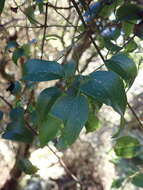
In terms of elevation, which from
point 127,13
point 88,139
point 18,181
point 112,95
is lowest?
point 112,95

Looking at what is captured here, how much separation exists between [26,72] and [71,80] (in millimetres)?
62

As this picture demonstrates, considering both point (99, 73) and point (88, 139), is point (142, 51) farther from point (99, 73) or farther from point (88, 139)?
point (88, 139)

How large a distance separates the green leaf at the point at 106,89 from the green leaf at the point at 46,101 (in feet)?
0.12

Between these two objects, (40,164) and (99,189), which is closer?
(40,164)

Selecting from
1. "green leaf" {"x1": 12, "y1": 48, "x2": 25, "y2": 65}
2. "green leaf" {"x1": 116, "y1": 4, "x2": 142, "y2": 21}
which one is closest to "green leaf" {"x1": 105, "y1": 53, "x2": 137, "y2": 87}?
"green leaf" {"x1": 116, "y1": 4, "x2": 142, "y2": 21}

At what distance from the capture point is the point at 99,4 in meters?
0.76

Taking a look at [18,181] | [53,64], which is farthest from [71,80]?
[18,181]

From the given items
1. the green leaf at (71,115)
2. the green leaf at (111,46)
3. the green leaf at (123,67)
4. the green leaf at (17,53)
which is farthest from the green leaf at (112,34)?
the green leaf at (71,115)

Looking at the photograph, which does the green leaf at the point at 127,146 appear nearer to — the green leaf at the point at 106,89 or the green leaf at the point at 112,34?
the green leaf at the point at 112,34

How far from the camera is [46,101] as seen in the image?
443 mm

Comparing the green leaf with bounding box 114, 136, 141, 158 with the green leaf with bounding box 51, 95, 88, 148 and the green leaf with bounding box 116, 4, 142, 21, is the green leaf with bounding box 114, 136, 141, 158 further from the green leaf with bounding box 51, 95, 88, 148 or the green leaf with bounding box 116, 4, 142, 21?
the green leaf with bounding box 51, 95, 88, 148

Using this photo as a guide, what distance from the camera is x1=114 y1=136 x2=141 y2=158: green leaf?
865 mm

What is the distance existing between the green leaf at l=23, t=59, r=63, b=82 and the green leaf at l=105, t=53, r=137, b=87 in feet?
0.21

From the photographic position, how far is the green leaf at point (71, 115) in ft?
1.31
